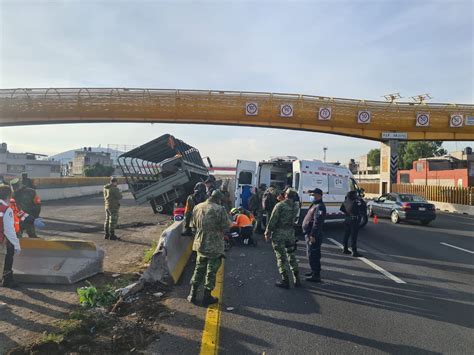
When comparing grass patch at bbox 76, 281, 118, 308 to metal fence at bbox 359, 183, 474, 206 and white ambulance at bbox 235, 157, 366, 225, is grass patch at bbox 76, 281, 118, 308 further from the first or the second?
metal fence at bbox 359, 183, 474, 206

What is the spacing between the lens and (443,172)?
3566cm

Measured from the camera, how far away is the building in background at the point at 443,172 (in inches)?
1249

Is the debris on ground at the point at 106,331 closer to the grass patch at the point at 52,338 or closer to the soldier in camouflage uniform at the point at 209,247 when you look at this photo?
the grass patch at the point at 52,338

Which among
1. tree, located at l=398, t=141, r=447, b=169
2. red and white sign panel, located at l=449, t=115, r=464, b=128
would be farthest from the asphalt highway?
tree, located at l=398, t=141, r=447, b=169

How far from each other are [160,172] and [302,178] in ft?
18.6

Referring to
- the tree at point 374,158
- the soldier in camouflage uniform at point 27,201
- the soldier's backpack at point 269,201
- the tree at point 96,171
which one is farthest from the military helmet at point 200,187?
the tree at point 374,158

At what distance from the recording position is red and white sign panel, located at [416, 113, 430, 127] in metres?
26.6

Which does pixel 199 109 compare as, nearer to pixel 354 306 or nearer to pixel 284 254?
pixel 284 254

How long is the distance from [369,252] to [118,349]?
7.38 m

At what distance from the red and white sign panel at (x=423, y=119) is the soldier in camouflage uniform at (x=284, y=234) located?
79.9 feet

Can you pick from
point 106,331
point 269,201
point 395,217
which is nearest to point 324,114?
point 395,217

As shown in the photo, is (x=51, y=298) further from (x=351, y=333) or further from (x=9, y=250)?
(x=351, y=333)

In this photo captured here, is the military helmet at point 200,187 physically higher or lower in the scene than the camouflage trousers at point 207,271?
higher

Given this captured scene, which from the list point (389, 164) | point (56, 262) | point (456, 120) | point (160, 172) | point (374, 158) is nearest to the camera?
point (56, 262)
